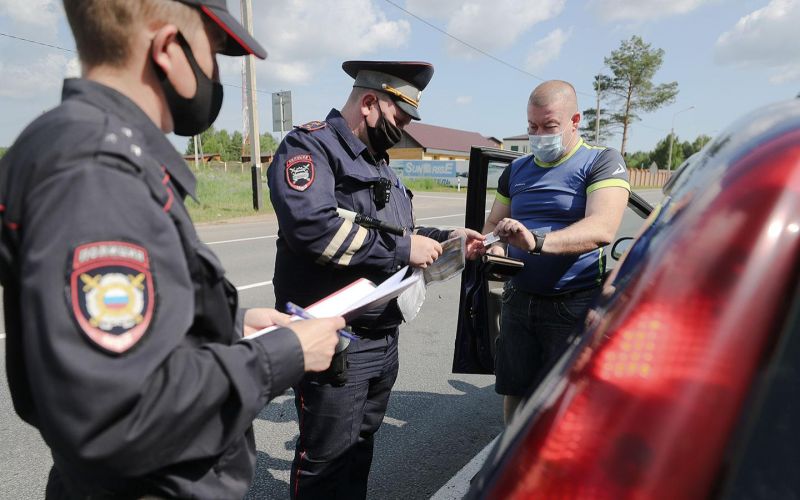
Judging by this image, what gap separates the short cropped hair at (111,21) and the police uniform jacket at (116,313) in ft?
0.22

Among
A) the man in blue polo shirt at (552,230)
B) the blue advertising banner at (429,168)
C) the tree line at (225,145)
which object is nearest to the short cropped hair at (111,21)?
the man in blue polo shirt at (552,230)

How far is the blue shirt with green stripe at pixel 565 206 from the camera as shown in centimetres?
247

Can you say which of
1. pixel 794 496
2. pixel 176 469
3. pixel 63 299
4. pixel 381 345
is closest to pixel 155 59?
pixel 63 299

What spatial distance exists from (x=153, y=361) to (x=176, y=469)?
0.91 ft

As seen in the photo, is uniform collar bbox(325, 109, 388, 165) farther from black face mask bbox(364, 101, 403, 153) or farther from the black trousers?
the black trousers

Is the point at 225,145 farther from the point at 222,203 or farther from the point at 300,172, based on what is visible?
the point at 300,172

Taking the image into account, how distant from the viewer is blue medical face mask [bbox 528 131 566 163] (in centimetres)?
260

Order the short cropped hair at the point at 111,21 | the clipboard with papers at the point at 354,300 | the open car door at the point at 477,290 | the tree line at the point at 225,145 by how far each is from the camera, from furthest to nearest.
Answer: the tree line at the point at 225,145 < the open car door at the point at 477,290 < the clipboard with papers at the point at 354,300 < the short cropped hair at the point at 111,21

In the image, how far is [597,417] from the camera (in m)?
0.68

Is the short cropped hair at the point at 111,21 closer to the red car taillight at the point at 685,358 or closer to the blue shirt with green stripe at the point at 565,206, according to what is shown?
the red car taillight at the point at 685,358

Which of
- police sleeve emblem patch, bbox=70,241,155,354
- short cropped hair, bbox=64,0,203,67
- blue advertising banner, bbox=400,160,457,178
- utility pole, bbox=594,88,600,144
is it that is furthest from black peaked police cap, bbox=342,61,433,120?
utility pole, bbox=594,88,600,144

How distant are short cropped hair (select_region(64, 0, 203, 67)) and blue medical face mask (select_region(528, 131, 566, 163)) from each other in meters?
1.97

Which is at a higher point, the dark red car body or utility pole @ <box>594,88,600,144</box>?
utility pole @ <box>594,88,600,144</box>

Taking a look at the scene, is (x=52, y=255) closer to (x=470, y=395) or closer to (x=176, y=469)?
(x=176, y=469)
